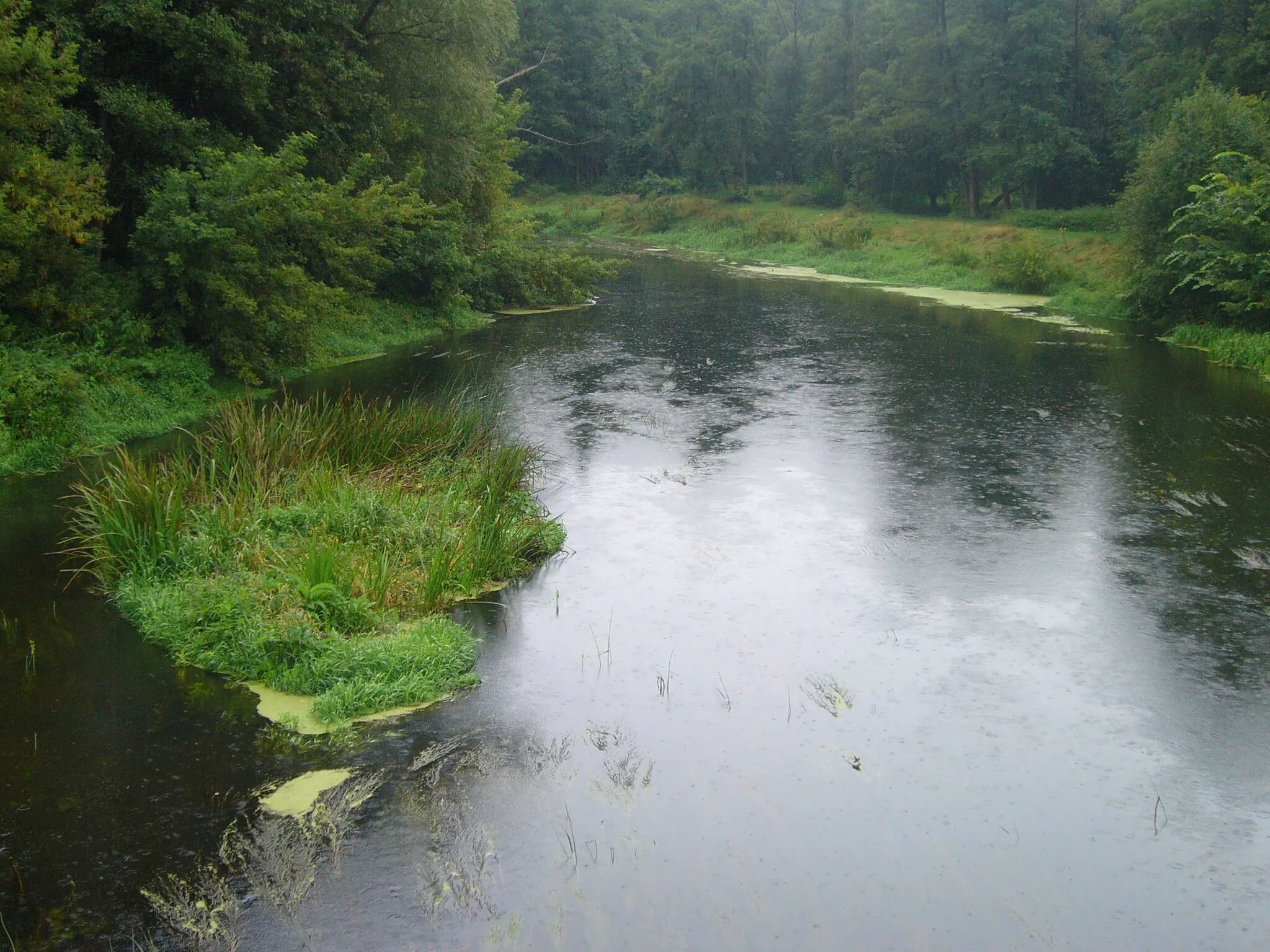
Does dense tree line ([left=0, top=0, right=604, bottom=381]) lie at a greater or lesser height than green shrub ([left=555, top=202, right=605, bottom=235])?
greater

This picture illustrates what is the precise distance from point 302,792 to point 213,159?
1167cm

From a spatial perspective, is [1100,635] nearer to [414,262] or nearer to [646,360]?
[646,360]

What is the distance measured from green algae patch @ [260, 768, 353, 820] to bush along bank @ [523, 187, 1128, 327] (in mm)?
23165

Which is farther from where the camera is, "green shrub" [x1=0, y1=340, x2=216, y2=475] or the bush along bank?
the bush along bank

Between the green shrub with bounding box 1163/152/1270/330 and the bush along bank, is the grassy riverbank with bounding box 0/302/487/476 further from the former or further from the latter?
the bush along bank

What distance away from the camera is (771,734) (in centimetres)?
649

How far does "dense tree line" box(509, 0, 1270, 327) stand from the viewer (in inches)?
874

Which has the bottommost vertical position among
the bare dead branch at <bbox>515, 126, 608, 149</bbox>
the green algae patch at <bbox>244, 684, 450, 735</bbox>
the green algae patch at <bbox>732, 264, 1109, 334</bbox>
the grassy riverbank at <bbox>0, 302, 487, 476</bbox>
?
the green algae patch at <bbox>732, 264, 1109, 334</bbox>

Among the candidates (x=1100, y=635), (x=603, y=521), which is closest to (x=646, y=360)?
(x=603, y=521)

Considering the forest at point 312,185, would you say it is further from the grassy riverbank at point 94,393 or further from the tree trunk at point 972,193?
the tree trunk at point 972,193

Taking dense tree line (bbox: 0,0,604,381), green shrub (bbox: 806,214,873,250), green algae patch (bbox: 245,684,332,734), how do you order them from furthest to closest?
1. green shrub (bbox: 806,214,873,250)
2. dense tree line (bbox: 0,0,604,381)
3. green algae patch (bbox: 245,684,332,734)

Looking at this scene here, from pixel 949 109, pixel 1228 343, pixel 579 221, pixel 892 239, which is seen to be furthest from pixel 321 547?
pixel 579 221

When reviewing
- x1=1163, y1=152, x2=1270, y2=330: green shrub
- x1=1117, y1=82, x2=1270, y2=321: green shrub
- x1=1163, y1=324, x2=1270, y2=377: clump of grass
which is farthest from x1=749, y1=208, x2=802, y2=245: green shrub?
x1=1163, y1=324, x2=1270, y2=377: clump of grass

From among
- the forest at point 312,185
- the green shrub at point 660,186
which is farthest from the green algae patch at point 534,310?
the green shrub at point 660,186
